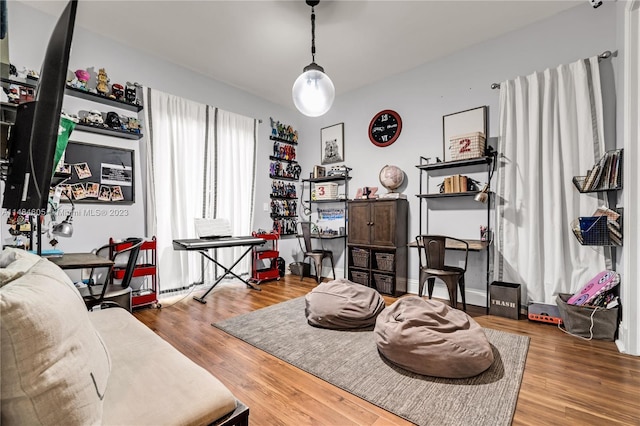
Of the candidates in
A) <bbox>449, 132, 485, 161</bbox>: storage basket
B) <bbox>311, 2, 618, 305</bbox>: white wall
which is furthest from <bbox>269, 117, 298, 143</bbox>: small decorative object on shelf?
<bbox>449, 132, 485, 161</bbox>: storage basket

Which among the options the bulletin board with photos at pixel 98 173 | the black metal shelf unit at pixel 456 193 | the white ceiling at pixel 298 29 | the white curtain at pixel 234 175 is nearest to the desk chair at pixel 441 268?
the black metal shelf unit at pixel 456 193

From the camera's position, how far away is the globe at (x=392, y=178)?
4203 millimetres

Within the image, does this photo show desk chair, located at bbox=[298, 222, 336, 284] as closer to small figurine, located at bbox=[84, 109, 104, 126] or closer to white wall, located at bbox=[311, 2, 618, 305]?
white wall, located at bbox=[311, 2, 618, 305]

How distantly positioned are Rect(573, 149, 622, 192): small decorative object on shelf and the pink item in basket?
2.54 feet

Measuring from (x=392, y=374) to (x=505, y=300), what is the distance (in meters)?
1.88

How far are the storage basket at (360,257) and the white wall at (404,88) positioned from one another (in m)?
0.66

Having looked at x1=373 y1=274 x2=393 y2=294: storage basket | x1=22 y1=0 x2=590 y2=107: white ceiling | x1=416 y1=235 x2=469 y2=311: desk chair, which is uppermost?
x1=22 y1=0 x2=590 y2=107: white ceiling

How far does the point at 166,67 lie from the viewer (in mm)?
3930

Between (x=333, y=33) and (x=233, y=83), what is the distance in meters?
1.99

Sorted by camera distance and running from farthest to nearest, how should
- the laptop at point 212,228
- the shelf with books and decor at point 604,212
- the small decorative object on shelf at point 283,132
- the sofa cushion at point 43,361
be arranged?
the small decorative object on shelf at point 283,132 < the laptop at point 212,228 < the shelf with books and decor at point 604,212 < the sofa cushion at point 43,361

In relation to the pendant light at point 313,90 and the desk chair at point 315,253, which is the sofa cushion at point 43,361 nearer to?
the pendant light at point 313,90

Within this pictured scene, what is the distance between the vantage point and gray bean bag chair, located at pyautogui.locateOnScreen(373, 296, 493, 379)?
187 centimetres

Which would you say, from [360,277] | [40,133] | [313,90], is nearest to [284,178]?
[360,277]

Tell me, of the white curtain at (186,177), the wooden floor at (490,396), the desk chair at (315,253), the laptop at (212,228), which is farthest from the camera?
the desk chair at (315,253)
